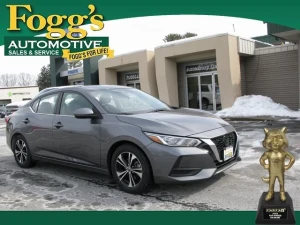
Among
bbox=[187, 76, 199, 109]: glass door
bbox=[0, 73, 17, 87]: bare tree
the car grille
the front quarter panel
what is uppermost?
bbox=[0, 73, 17, 87]: bare tree

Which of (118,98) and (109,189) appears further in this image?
(118,98)

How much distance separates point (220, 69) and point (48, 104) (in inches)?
460

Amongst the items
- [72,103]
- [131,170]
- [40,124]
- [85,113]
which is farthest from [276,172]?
[40,124]

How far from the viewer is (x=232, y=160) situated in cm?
477

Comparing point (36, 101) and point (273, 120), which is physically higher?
point (36, 101)

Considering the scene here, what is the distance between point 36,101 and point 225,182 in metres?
3.74

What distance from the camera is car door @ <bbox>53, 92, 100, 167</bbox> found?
4867 mm

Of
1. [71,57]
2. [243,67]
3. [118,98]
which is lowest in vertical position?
[118,98]

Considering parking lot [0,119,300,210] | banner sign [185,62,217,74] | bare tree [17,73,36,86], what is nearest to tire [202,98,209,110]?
banner sign [185,62,217,74]

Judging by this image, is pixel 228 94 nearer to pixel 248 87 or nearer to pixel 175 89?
pixel 248 87

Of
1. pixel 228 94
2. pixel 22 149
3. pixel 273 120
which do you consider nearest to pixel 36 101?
pixel 22 149

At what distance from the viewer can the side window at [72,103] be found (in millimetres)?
5227

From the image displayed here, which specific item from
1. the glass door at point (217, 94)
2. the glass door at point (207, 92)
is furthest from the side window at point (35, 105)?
the glass door at point (207, 92)

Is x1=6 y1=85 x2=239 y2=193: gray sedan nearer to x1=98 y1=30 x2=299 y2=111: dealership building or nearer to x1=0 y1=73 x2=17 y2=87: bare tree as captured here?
x1=98 y1=30 x2=299 y2=111: dealership building
